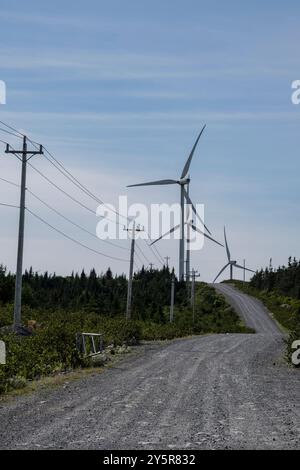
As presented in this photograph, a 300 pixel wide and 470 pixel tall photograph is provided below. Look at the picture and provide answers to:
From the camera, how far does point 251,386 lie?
66.6ft

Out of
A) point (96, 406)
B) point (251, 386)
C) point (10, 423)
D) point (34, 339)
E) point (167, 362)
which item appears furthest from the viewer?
point (167, 362)

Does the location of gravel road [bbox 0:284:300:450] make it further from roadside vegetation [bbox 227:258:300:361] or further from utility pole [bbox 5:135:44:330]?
roadside vegetation [bbox 227:258:300:361]

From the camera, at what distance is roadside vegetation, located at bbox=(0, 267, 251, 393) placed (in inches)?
945

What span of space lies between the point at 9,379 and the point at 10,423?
21.0 feet

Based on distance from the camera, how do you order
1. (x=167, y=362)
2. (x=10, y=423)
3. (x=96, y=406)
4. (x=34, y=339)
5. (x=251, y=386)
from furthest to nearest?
(x=167, y=362)
(x=34, y=339)
(x=251, y=386)
(x=96, y=406)
(x=10, y=423)

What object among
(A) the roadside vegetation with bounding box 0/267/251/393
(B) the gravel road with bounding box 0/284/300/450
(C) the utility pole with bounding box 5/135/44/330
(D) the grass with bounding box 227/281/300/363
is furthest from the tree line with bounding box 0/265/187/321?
(B) the gravel road with bounding box 0/284/300/450

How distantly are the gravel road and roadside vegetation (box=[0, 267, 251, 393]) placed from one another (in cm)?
207

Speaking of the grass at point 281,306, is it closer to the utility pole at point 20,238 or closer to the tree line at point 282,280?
the tree line at point 282,280

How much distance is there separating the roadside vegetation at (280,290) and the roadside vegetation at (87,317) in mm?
8164

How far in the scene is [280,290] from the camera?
14825cm

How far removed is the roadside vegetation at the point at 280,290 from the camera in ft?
347

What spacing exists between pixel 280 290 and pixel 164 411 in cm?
13672
